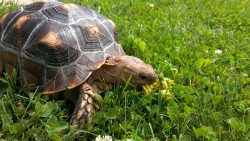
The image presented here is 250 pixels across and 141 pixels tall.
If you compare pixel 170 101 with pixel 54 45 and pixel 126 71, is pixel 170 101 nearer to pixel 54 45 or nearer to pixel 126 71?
pixel 126 71

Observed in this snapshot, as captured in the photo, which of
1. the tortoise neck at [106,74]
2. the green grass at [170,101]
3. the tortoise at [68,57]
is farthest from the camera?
the tortoise neck at [106,74]

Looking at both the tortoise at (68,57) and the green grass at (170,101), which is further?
the tortoise at (68,57)

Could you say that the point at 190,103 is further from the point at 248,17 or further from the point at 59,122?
the point at 248,17

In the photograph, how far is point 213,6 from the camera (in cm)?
600

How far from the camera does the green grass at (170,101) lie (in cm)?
228

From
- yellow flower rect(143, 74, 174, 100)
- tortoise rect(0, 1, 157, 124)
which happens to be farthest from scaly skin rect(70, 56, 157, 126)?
yellow flower rect(143, 74, 174, 100)

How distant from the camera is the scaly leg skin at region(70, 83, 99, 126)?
2.34m

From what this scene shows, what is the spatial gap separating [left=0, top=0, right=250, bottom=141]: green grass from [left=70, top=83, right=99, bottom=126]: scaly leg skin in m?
0.06

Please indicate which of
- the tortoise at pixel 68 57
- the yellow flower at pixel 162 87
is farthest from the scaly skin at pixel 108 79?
the yellow flower at pixel 162 87

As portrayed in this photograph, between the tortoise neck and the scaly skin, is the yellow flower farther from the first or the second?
the tortoise neck

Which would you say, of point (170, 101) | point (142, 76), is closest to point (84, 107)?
point (142, 76)

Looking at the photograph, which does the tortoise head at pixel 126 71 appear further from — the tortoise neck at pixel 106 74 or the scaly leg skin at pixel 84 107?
the scaly leg skin at pixel 84 107

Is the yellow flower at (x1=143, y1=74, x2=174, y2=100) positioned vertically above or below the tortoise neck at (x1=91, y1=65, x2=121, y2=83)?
below

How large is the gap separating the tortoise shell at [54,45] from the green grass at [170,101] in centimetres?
16
